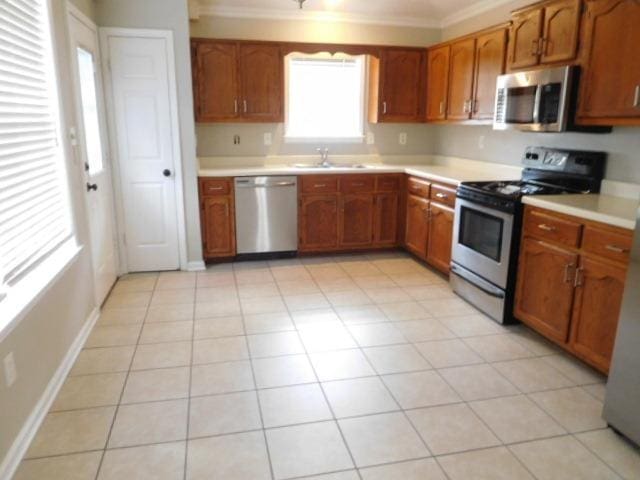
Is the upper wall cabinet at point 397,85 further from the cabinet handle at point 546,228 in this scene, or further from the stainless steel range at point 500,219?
the cabinet handle at point 546,228

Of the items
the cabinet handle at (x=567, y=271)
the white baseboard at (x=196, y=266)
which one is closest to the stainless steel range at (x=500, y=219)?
Answer: the cabinet handle at (x=567, y=271)

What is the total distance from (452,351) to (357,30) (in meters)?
3.62

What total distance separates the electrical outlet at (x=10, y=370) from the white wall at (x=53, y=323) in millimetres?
25

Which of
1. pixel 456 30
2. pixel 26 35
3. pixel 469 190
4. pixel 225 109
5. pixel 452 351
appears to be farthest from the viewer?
pixel 456 30

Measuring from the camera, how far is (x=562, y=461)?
6.55 feet

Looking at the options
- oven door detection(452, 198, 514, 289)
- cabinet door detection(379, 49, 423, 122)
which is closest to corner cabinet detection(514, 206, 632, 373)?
oven door detection(452, 198, 514, 289)

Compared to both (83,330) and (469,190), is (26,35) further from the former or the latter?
(469,190)

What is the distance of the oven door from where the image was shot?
3.24 m

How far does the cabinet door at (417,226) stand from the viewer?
4.54 meters

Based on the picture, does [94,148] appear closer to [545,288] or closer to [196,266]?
[196,266]

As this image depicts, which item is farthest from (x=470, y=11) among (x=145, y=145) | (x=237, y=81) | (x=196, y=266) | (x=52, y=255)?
(x=52, y=255)

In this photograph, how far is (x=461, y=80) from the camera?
14.4 feet

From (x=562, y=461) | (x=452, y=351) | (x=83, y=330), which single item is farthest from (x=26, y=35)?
(x=562, y=461)

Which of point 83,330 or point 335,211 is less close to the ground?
point 335,211
